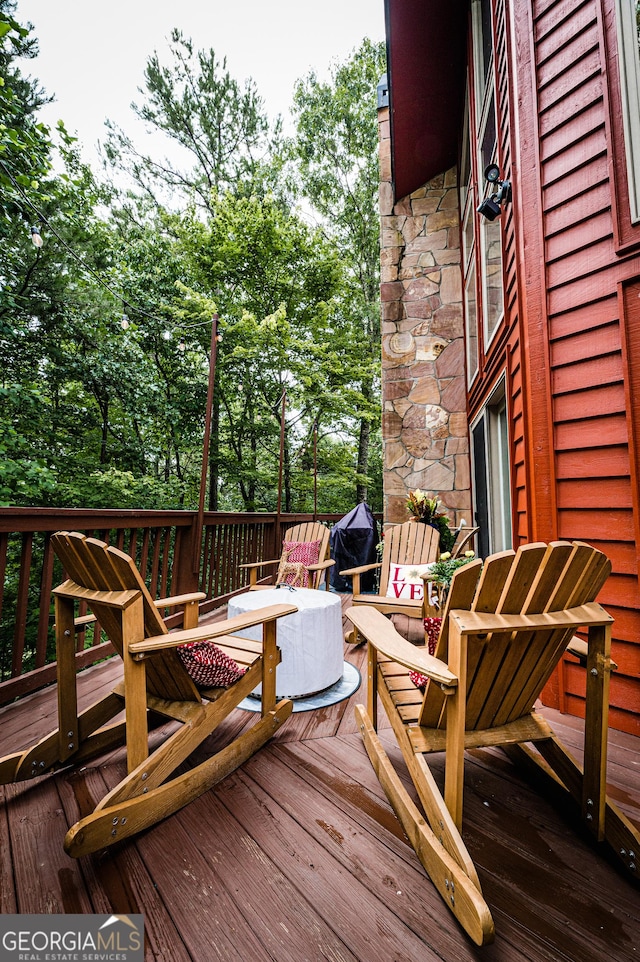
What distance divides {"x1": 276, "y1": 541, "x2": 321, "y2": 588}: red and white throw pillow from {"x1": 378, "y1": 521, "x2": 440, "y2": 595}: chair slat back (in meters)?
0.77

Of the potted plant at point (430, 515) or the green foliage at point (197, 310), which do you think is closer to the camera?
the potted plant at point (430, 515)

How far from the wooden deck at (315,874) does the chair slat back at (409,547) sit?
1944 mm

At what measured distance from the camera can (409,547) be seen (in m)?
3.59

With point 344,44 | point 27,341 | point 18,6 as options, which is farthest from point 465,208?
point 344,44

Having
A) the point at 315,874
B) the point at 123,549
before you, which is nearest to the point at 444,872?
the point at 315,874

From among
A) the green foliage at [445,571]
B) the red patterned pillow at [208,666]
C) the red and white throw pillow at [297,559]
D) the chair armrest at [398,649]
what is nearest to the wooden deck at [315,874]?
the red patterned pillow at [208,666]

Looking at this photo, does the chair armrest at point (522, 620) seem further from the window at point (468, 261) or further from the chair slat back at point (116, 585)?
the window at point (468, 261)

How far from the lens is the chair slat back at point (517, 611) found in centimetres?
110

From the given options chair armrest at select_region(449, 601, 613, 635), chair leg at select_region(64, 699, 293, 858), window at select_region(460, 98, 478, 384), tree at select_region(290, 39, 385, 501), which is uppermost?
tree at select_region(290, 39, 385, 501)

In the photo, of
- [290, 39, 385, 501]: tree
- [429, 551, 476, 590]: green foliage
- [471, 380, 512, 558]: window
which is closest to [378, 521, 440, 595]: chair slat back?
[471, 380, 512, 558]: window

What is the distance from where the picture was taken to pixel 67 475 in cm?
736

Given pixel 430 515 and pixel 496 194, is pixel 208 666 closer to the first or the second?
pixel 430 515

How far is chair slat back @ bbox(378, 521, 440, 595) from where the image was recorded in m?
3.51

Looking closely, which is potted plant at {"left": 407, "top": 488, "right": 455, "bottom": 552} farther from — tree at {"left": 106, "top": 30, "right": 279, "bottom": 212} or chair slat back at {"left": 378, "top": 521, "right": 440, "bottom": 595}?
tree at {"left": 106, "top": 30, "right": 279, "bottom": 212}
